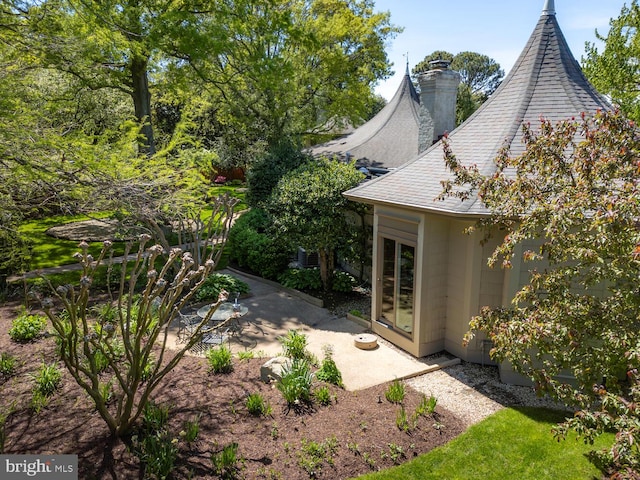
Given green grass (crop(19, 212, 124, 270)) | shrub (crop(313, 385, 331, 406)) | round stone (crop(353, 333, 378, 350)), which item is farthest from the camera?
green grass (crop(19, 212, 124, 270))

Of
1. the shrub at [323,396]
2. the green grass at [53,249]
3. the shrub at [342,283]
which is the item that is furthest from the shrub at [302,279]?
the green grass at [53,249]

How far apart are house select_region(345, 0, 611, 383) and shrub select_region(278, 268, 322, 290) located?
3572 millimetres

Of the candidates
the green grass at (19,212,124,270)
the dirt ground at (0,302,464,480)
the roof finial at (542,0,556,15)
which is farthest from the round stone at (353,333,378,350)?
the green grass at (19,212,124,270)

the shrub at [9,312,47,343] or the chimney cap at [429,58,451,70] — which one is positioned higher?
the chimney cap at [429,58,451,70]

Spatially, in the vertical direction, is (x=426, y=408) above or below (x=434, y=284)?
below

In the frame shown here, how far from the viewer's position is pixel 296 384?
22.1ft

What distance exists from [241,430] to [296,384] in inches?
42.0

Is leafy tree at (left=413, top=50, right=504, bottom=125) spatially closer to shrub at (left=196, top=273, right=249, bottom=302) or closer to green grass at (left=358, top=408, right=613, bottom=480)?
shrub at (left=196, top=273, right=249, bottom=302)

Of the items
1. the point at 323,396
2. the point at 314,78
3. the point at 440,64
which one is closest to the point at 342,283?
the point at 323,396

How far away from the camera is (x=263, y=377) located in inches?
297

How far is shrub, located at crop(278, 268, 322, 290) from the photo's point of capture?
41.8ft

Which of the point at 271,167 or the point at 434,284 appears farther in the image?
the point at 271,167

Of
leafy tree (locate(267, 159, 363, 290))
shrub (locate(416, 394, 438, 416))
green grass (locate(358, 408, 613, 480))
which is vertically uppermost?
leafy tree (locate(267, 159, 363, 290))

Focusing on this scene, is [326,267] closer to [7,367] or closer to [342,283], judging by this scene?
[342,283]
